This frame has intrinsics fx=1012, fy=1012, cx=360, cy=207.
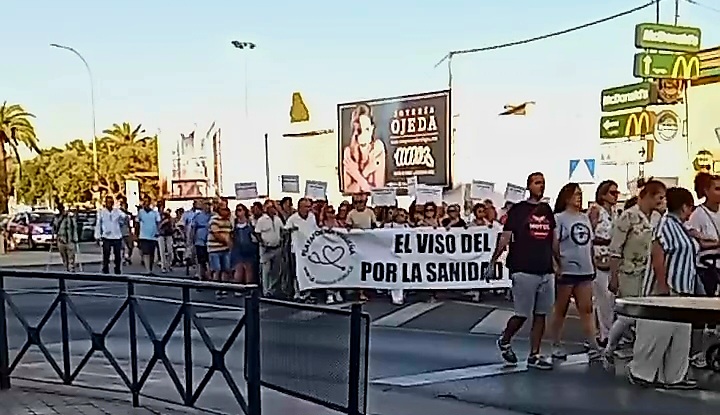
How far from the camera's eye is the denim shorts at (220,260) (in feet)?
61.1

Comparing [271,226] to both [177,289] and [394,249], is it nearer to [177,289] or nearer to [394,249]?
[394,249]

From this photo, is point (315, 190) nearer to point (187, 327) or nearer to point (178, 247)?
point (178, 247)

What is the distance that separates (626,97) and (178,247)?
509 inches

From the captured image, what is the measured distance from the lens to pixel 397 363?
10305 mm

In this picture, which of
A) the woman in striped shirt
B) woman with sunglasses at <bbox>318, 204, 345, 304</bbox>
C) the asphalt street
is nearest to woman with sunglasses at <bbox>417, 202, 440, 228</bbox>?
woman with sunglasses at <bbox>318, 204, 345, 304</bbox>

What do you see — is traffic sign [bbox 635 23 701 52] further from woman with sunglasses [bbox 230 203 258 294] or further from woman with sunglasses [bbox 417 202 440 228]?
woman with sunglasses [bbox 230 203 258 294]

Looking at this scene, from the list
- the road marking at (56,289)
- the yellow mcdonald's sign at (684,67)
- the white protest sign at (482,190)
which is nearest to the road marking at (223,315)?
the road marking at (56,289)

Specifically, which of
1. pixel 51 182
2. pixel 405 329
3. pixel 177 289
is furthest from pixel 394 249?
pixel 51 182

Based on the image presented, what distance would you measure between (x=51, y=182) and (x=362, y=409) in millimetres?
90244

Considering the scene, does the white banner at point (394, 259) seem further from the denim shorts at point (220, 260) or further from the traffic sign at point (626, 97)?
the traffic sign at point (626, 97)

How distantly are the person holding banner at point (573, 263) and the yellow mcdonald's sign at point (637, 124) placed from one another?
17.8m

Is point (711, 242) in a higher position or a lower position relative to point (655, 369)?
higher

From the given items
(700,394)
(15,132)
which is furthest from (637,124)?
(15,132)

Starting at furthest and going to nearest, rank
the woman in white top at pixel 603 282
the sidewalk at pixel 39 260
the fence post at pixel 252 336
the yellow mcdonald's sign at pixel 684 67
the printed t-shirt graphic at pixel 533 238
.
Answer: the sidewalk at pixel 39 260 → the yellow mcdonald's sign at pixel 684 67 → the woman in white top at pixel 603 282 → the printed t-shirt graphic at pixel 533 238 → the fence post at pixel 252 336
